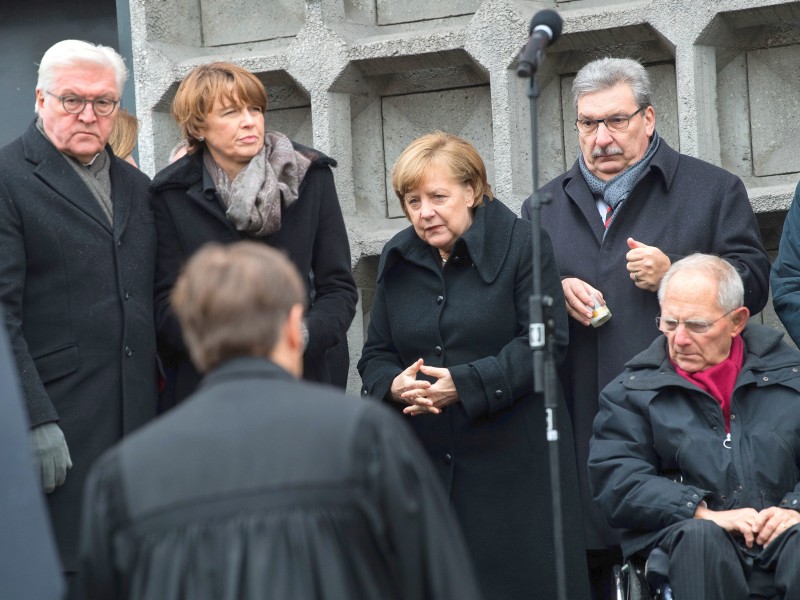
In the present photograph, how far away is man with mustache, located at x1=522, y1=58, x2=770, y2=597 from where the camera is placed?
4555 millimetres

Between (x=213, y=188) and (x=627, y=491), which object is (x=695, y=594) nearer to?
(x=627, y=491)

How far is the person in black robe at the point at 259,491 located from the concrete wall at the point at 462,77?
99.9 inches

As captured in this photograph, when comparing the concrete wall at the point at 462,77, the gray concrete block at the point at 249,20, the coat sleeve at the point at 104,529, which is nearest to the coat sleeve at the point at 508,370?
the concrete wall at the point at 462,77

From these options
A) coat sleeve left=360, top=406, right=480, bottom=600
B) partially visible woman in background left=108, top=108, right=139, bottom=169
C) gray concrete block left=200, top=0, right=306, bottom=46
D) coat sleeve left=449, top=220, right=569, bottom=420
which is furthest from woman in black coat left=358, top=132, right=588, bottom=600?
coat sleeve left=360, top=406, right=480, bottom=600

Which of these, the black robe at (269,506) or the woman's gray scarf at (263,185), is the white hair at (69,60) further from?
the black robe at (269,506)

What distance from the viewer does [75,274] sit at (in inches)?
162

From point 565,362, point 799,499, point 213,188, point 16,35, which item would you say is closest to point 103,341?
point 213,188

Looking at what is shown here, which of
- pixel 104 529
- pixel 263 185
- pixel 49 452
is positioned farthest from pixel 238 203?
pixel 104 529

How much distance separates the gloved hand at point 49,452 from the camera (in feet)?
12.9

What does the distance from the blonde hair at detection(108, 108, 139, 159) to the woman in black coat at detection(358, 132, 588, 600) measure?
3.67 feet

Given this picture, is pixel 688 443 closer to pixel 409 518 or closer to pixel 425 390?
pixel 425 390

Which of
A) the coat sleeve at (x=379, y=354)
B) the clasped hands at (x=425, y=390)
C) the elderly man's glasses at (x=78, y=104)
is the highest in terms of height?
the elderly man's glasses at (x=78, y=104)

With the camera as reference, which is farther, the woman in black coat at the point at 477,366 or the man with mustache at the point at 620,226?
the man with mustache at the point at 620,226

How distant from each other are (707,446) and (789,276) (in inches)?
27.2
